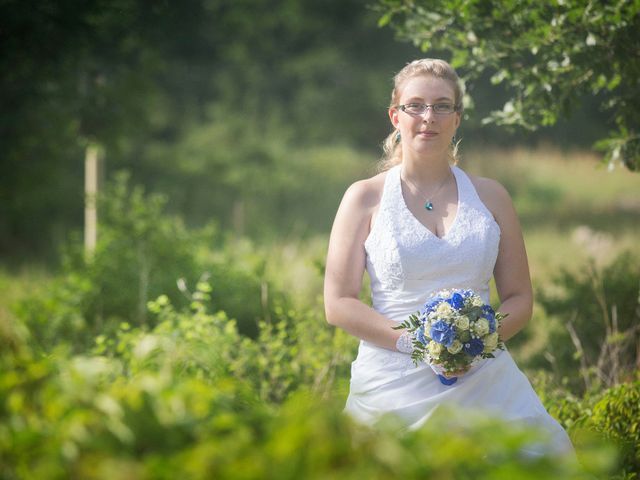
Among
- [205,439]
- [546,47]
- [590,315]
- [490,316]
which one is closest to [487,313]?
[490,316]

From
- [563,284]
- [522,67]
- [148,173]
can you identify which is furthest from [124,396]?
[148,173]

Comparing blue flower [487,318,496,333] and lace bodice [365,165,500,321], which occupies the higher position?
lace bodice [365,165,500,321]

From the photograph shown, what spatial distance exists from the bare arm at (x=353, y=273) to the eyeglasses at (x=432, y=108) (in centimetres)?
35

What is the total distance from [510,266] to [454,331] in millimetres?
615

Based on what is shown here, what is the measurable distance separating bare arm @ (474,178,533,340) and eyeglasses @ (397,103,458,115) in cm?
38

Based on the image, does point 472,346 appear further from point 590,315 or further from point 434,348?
point 590,315

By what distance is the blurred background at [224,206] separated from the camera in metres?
4.04

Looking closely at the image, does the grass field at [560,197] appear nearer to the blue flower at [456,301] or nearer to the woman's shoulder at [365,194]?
the woman's shoulder at [365,194]

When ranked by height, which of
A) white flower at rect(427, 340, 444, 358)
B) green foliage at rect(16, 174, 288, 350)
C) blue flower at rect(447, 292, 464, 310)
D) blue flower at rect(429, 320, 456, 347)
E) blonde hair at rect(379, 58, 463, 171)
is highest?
blonde hair at rect(379, 58, 463, 171)

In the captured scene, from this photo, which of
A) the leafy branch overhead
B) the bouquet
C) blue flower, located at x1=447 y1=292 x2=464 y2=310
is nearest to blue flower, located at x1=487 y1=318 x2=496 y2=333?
the bouquet

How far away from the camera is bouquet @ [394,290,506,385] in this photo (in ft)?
9.00

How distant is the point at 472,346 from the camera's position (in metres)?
2.78

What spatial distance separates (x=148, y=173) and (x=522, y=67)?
13.6 m

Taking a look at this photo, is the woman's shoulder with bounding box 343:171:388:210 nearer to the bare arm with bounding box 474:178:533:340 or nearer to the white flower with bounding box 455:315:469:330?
the bare arm with bounding box 474:178:533:340
